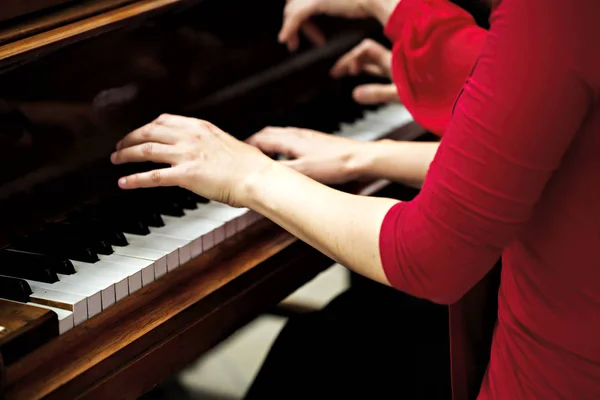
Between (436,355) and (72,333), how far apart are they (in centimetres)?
68

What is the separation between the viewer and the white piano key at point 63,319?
0.99 m

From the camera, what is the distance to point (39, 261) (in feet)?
3.51

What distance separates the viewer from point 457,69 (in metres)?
1.43

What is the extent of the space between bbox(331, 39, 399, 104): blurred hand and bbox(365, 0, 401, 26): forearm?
212mm

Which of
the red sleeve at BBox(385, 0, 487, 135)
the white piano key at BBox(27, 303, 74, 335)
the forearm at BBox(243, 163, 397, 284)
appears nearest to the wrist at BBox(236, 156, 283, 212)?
the forearm at BBox(243, 163, 397, 284)

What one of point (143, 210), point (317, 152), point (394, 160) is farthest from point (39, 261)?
point (394, 160)

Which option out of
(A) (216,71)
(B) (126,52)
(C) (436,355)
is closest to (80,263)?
(B) (126,52)

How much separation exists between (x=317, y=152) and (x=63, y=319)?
0.50m

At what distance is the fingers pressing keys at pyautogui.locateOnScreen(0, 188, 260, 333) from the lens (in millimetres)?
1025

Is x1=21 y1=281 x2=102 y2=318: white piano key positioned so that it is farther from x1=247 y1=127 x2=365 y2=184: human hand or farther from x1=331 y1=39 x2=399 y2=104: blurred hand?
x1=331 y1=39 x2=399 y2=104: blurred hand

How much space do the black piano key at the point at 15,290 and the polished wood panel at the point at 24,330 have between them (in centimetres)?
2

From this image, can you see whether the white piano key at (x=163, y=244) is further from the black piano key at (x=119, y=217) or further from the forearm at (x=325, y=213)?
the forearm at (x=325, y=213)

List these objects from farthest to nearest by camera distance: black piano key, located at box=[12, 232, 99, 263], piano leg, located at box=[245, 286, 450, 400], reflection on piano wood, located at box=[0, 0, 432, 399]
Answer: piano leg, located at box=[245, 286, 450, 400], black piano key, located at box=[12, 232, 99, 263], reflection on piano wood, located at box=[0, 0, 432, 399]

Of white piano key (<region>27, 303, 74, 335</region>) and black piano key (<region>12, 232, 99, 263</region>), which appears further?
black piano key (<region>12, 232, 99, 263</region>)
